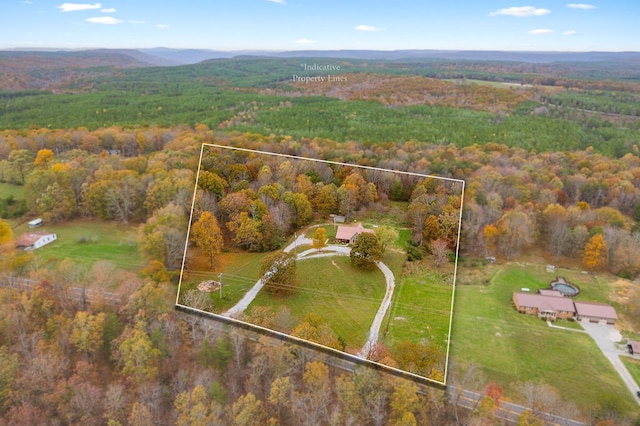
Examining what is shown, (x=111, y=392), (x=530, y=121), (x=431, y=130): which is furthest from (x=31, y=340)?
(x=530, y=121)

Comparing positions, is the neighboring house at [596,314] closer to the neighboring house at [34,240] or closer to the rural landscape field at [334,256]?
the rural landscape field at [334,256]

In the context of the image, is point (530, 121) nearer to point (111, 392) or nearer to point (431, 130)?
point (431, 130)

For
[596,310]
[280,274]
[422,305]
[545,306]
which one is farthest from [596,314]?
[280,274]

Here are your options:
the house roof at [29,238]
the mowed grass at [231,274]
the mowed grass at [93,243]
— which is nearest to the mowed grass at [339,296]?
the mowed grass at [231,274]

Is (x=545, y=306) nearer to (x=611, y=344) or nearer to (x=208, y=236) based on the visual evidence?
(x=611, y=344)

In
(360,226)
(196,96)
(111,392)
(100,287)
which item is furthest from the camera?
(196,96)
